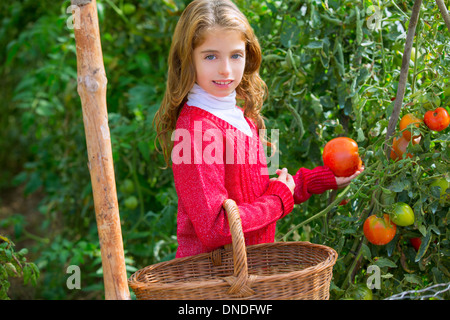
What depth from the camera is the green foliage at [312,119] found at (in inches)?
57.9

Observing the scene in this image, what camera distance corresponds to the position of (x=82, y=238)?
275 cm

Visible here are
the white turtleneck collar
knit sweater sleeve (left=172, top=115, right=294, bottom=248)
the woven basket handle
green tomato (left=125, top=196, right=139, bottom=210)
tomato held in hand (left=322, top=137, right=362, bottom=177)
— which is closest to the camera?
the woven basket handle

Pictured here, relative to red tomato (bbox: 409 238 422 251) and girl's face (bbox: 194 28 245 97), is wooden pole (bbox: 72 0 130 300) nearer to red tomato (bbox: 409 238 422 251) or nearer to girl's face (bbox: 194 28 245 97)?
girl's face (bbox: 194 28 245 97)

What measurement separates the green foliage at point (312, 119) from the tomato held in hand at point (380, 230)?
3 centimetres

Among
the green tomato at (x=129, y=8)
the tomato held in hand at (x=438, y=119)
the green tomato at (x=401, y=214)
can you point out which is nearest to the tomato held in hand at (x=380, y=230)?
the green tomato at (x=401, y=214)

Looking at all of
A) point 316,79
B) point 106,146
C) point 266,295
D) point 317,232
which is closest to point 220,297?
point 266,295

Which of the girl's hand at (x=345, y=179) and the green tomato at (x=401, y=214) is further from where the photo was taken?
the girl's hand at (x=345, y=179)

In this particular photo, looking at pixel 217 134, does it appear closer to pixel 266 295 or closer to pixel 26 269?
pixel 266 295

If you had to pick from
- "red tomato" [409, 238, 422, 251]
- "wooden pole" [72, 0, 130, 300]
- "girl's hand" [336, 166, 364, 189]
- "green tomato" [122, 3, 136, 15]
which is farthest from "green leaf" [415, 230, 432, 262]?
"green tomato" [122, 3, 136, 15]

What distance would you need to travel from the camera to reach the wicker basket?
1.11 metres

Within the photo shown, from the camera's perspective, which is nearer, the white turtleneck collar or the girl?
the girl

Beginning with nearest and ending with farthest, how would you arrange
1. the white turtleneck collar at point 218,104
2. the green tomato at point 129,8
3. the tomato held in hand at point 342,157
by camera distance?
the white turtleneck collar at point 218,104
the tomato held in hand at point 342,157
the green tomato at point 129,8

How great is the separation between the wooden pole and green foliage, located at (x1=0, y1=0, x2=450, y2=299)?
1.97 ft

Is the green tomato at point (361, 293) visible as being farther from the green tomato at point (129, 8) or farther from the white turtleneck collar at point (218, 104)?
the green tomato at point (129, 8)
